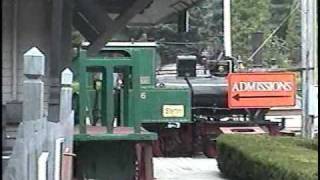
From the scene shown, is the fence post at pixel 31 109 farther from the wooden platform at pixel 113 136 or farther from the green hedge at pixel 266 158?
the wooden platform at pixel 113 136

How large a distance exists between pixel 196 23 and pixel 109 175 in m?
38.8

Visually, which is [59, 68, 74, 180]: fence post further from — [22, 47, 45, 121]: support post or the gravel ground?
the gravel ground

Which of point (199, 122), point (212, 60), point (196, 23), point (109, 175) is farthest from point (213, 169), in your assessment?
point (196, 23)

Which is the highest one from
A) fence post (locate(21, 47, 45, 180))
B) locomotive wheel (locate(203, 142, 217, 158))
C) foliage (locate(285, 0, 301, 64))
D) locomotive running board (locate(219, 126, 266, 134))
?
foliage (locate(285, 0, 301, 64))

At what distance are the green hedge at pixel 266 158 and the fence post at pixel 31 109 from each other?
11.6 ft

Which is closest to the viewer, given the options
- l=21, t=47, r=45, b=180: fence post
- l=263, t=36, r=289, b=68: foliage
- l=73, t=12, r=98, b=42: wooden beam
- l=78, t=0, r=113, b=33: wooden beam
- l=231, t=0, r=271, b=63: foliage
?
l=21, t=47, r=45, b=180: fence post

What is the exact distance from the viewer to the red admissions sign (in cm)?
1903

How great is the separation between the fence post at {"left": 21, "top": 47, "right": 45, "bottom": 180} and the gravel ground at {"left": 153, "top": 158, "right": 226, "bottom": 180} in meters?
8.79

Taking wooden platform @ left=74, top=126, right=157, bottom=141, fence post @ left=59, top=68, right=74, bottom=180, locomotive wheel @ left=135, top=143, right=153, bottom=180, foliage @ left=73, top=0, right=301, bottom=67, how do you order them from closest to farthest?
1. fence post @ left=59, top=68, right=74, bottom=180
2. wooden platform @ left=74, top=126, right=157, bottom=141
3. locomotive wheel @ left=135, top=143, right=153, bottom=180
4. foliage @ left=73, top=0, right=301, bottom=67

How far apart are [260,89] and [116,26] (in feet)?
30.3

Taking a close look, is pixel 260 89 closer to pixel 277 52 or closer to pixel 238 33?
pixel 277 52

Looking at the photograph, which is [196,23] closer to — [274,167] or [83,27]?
[83,27]

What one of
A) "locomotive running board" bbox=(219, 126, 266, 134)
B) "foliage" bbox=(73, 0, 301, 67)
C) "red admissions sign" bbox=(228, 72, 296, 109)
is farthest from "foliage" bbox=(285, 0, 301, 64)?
"locomotive running board" bbox=(219, 126, 266, 134)

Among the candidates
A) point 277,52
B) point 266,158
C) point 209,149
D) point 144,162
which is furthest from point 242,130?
point 277,52
